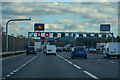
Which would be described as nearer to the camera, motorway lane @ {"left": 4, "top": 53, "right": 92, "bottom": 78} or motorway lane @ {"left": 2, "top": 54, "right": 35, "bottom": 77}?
motorway lane @ {"left": 4, "top": 53, "right": 92, "bottom": 78}

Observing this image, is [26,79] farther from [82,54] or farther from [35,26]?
[35,26]

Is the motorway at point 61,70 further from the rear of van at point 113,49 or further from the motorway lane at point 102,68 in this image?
the rear of van at point 113,49

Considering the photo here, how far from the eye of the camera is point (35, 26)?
2758 inches

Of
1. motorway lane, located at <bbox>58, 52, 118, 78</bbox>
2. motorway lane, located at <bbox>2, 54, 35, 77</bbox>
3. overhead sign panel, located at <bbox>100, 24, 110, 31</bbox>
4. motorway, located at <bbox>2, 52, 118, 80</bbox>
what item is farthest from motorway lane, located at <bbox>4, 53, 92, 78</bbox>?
overhead sign panel, located at <bbox>100, 24, 110, 31</bbox>

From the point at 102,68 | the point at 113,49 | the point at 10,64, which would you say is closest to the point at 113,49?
the point at 113,49

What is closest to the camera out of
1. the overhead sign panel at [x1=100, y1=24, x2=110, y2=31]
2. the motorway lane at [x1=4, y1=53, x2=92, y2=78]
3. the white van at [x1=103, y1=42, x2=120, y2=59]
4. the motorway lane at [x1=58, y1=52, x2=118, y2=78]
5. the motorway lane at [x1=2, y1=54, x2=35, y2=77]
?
the motorway lane at [x1=4, y1=53, x2=92, y2=78]

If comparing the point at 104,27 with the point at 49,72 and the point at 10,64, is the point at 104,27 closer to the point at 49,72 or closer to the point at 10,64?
the point at 10,64

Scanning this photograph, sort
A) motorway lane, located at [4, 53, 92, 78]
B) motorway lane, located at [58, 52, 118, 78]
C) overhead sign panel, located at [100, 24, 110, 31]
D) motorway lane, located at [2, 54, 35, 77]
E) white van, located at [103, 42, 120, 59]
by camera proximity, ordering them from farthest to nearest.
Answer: overhead sign panel, located at [100, 24, 110, 31]
white van, located at [103, 42, 120, 59]
motorway lane, located at [2, 54, 35, 77]
motorway lane, located at [58, 52, 118, 78]
motorway lane, located at [4, 53, 92, 78]

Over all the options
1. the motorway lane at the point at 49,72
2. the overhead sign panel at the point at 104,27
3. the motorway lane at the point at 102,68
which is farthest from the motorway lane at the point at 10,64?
the overhead sign panel at the point at 104,27

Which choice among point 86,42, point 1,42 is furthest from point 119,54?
point 86,42

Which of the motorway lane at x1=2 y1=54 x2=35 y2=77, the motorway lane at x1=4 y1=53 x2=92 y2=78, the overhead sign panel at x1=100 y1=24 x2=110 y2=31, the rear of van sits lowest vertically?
the motorway lane at x1=2 y1=54 x2=35 y2=77

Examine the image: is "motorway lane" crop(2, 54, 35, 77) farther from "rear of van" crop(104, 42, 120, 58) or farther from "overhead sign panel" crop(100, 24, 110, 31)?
"overhead sign panel" crop(100, 24, 110, 31)

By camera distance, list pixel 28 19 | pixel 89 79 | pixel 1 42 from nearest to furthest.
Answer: pixel 89 79
pixel 28 19
pixel 1 42

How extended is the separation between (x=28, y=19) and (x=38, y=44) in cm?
4572
